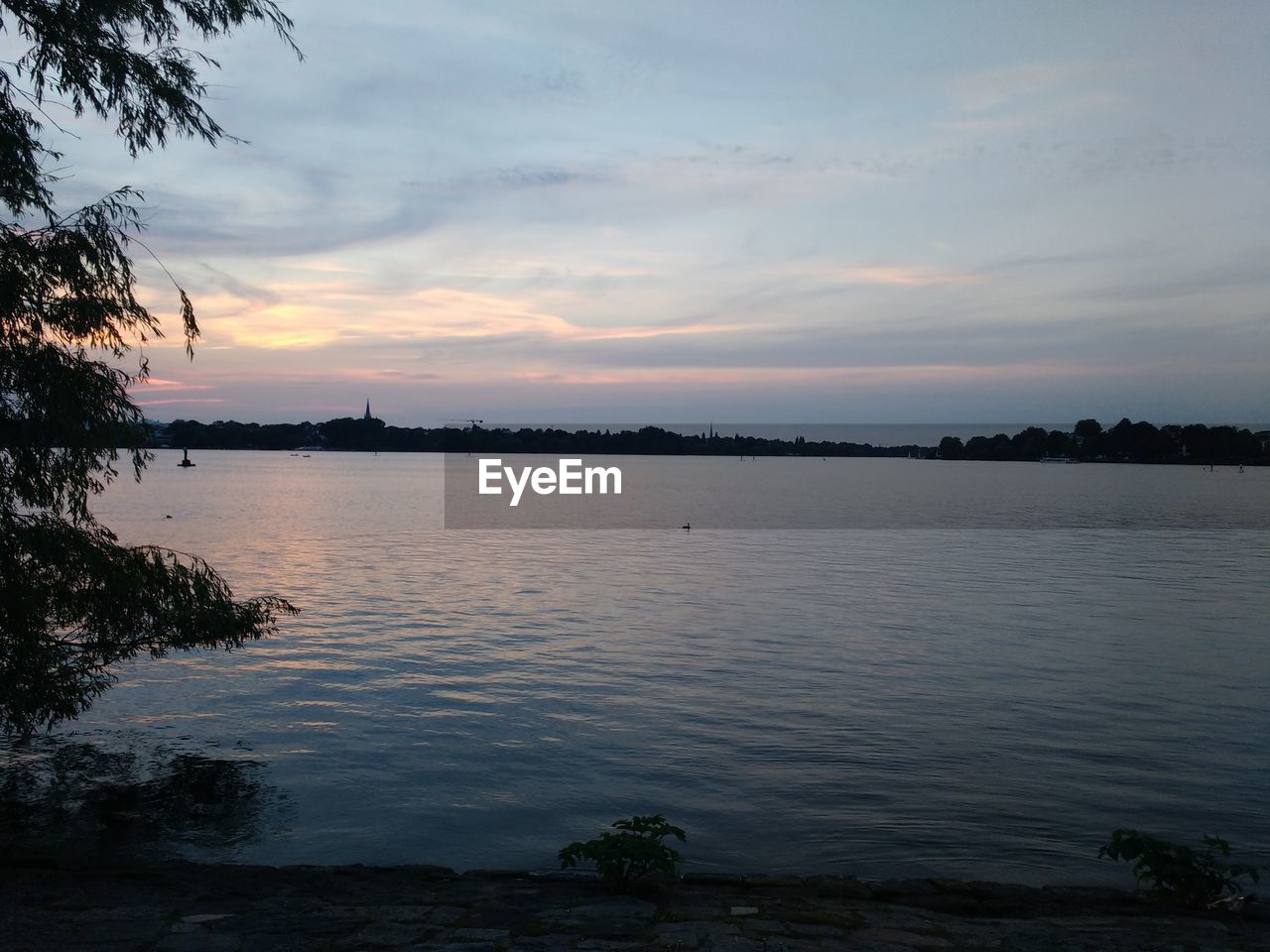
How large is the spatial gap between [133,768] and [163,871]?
208 inches

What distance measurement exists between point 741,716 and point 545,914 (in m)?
9.75

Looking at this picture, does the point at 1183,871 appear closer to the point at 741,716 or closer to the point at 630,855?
the point at 630,855

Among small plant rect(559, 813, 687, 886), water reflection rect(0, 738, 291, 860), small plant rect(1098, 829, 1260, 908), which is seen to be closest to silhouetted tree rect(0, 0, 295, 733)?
water reflection rect(0, 738, 291, 860)

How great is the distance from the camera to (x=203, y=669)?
69.2 feet

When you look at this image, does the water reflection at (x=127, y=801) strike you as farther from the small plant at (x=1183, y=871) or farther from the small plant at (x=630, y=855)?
the small plant at (x=1183, y=871)

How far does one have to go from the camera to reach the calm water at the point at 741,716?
40.2ft

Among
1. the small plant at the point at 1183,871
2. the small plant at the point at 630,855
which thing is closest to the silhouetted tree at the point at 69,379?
the small plant at the point at 630,855

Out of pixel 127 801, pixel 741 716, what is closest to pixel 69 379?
pixel 127 801

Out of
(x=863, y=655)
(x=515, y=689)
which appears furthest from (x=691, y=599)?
(x=515, y=689)

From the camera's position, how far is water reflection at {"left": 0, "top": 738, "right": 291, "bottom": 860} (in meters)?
11.4

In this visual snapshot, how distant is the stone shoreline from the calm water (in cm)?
164

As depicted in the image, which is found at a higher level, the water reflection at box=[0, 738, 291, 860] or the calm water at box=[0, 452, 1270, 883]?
the water reflection at box=[0, 738, 291, 860]

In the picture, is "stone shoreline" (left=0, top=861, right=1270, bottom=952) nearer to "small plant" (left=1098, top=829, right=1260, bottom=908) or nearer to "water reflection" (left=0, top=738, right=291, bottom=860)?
"small plant" (left=1098, top=829, right=1260, bottom=908)

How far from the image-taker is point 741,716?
17828 millimetres
